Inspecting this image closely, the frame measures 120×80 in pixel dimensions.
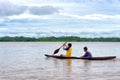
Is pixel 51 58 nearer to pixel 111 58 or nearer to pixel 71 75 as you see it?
pixel 111 58

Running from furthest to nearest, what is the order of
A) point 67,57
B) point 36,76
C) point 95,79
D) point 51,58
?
1. point 51,58
2. point 67,57
3. point 36,76
4. point 95,79

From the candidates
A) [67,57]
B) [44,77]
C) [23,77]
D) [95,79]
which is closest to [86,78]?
[95,79]

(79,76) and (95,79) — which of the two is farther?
(79,76)

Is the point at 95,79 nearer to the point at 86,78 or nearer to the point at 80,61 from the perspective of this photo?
the point at 86,78

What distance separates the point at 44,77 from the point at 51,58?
1472 centimetres

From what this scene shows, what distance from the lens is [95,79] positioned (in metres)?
17.9

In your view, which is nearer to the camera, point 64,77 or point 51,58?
point 64,77

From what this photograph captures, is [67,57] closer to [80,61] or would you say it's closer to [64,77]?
[80,61]

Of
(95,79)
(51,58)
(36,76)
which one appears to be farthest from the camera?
(51,58)

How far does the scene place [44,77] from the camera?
18.7 meters

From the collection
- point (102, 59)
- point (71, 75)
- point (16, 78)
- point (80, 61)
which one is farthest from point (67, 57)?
point (16, 78)

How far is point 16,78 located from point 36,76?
1.33 metres

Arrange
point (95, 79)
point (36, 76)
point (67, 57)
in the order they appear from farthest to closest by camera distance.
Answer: point (67, 57)
point (36, 76)
point (95, 79)

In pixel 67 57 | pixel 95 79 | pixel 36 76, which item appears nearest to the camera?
pixel 95 79
